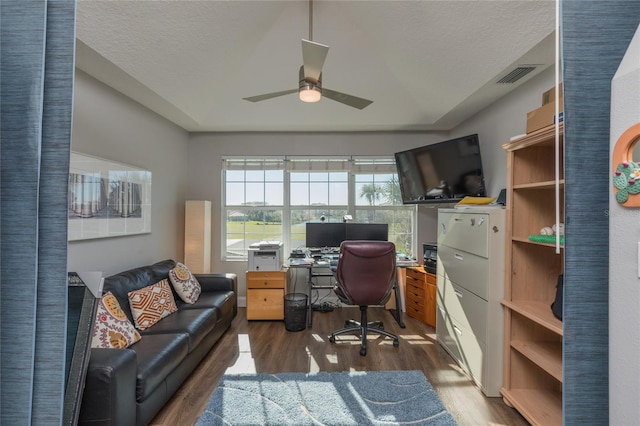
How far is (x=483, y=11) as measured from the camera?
6.63ft

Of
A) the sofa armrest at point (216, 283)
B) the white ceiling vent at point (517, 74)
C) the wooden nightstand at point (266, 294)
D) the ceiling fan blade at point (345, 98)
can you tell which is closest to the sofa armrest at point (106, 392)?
the sofa armrest at point (216, 283)

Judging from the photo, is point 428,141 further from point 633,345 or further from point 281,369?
point 633,345

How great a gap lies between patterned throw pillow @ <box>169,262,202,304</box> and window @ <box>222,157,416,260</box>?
1237 millimetres

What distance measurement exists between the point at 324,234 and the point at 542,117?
271cm

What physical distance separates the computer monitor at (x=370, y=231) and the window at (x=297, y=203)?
0.47m

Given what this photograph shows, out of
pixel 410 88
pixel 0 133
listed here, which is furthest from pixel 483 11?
pixel 0 133

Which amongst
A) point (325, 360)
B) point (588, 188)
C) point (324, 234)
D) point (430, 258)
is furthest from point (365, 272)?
point (588, 188)

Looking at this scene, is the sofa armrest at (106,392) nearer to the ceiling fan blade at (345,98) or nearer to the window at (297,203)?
the ceiling fan blade at (345,98)

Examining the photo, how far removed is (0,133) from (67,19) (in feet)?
1.00

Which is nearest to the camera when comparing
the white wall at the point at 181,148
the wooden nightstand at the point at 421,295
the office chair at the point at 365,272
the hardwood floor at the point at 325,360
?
the hardwood floor at the point at 325,360

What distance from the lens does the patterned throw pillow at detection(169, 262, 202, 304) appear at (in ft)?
9.99

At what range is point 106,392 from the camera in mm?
1494

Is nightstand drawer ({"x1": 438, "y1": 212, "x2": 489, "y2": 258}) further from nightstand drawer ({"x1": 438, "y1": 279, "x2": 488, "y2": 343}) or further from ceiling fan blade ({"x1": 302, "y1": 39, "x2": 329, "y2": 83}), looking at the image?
ceiling fan blade ({"x1": 302, "y1": 39, "x2": 329, "y2": 83})

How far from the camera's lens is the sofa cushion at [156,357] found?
1.73 metres
